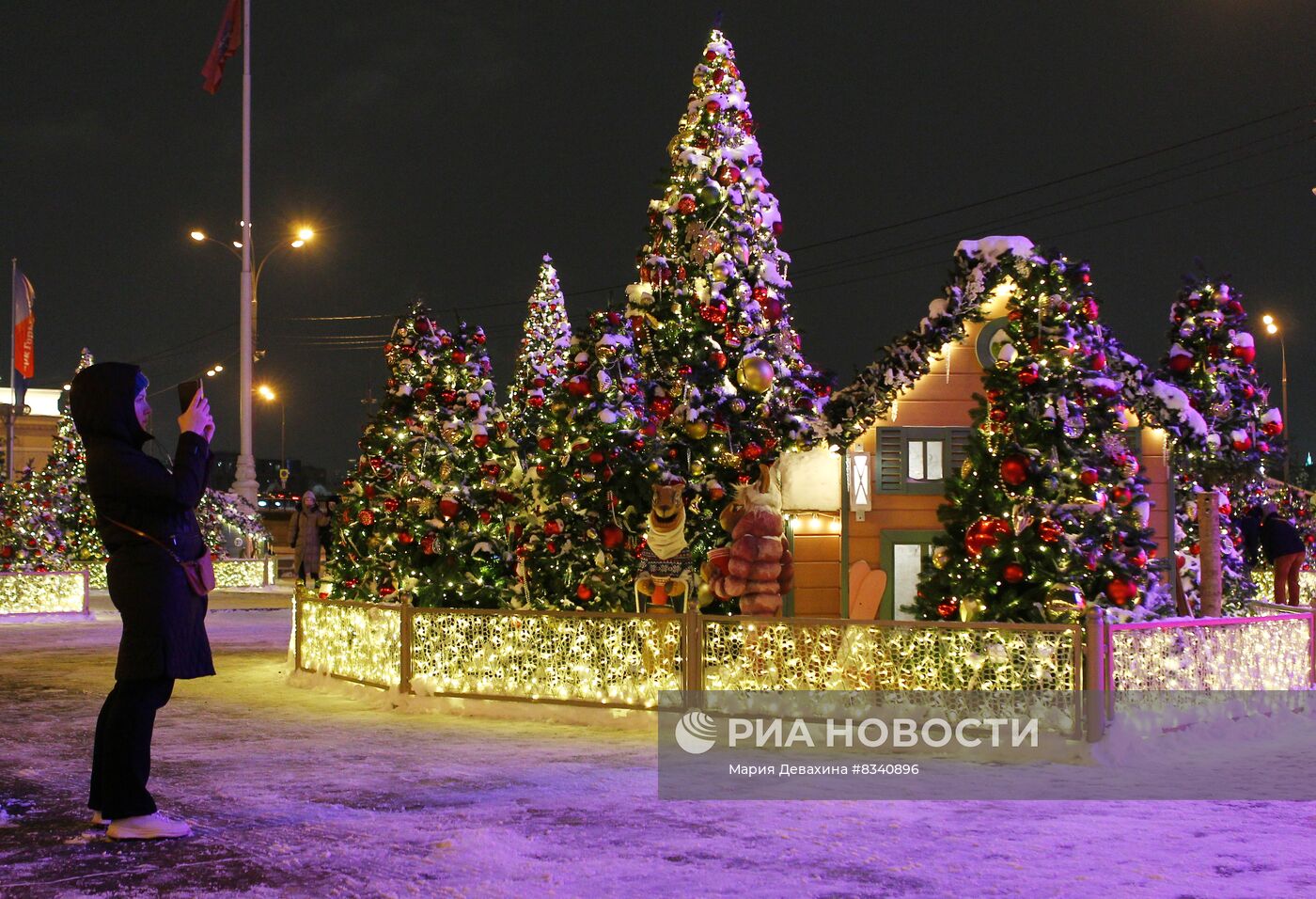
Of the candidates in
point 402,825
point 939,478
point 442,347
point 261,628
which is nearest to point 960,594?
point 939,478

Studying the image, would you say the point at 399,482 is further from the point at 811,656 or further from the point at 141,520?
the point at 141,520

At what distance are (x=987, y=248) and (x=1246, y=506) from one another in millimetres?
7980

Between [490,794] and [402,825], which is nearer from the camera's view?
[402,825]

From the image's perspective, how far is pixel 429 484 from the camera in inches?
547

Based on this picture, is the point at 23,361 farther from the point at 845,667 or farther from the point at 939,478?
the point at 845,667

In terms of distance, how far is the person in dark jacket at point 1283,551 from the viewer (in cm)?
1744

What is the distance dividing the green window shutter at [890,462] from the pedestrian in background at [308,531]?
12025 millimetres

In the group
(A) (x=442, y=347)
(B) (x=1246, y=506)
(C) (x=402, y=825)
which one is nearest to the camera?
(C) (x=402, y=825)

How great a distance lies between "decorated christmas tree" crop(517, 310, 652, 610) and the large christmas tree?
78cm

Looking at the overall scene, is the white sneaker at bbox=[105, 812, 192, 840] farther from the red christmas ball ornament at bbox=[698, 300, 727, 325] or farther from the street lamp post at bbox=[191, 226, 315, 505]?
the street lamp post at bbox=[191, 226, 315, 505]

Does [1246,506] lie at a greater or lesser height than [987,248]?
lesser

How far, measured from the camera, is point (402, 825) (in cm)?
702

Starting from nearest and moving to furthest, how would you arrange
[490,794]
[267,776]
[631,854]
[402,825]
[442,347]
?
[631,854] < [402,825] < [490,794] < [267,776] < [442,347]

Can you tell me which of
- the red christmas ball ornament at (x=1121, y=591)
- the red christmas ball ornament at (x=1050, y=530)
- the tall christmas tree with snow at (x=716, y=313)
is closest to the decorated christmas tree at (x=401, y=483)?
the tall christmas tree with snow at (x=716, y=313)
